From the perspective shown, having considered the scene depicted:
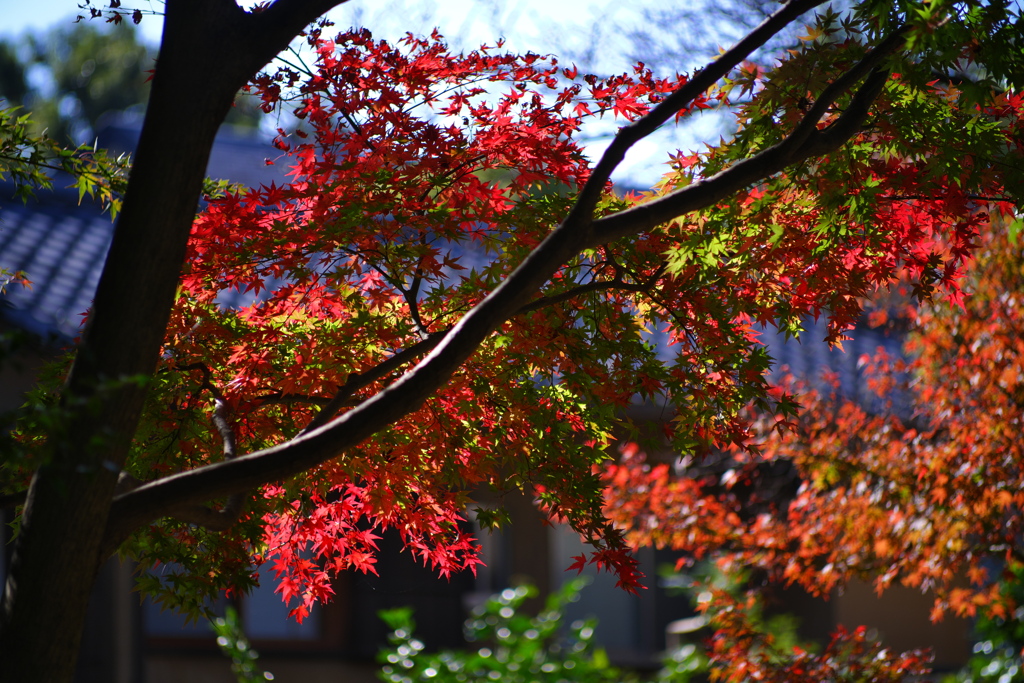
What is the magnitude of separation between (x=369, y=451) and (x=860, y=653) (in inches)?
139

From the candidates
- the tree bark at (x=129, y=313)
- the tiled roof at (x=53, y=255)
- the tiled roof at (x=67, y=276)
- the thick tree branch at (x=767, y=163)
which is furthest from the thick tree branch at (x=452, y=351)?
the tiled roof at (x=53, y=255)

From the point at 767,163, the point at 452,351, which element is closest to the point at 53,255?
the point at 452,351

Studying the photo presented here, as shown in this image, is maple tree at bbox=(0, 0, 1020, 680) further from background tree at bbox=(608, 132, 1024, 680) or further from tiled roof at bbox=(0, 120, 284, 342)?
tiled roof at bbox=(0, 120, 284, 342)

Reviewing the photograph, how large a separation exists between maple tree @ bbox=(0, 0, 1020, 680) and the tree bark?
16mm

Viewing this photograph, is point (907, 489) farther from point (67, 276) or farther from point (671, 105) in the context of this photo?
point (67, 276)

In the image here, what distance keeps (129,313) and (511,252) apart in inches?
56.1

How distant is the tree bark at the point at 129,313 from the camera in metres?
2.27

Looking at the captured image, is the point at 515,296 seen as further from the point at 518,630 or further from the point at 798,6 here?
the point at 518,630

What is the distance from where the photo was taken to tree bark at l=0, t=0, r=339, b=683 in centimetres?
227

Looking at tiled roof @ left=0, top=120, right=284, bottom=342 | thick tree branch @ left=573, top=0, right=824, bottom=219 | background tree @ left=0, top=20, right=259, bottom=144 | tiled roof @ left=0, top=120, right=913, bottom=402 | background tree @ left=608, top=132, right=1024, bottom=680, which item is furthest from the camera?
→ background tree @ left=0, top=20, right=259, bottom=144

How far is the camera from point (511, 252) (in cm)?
343

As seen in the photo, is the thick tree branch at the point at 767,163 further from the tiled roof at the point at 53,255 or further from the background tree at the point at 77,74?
the background tree at the point at 77,74

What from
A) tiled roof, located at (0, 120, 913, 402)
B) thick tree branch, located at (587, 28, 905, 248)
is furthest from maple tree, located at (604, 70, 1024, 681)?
thick tree branch, located at (587, 28, 905, 248)

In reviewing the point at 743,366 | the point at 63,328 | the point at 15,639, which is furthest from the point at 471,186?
the point at 63,328
